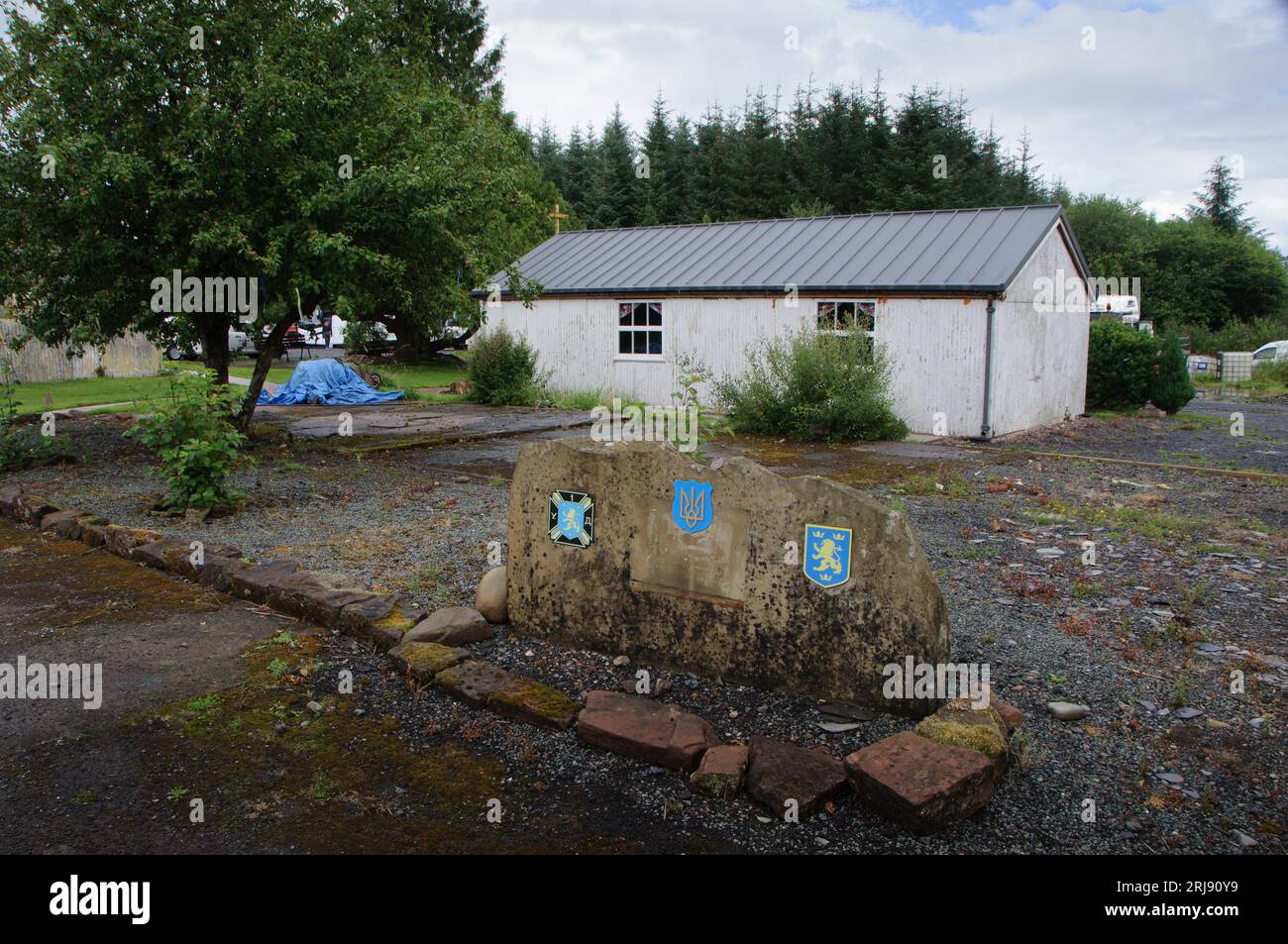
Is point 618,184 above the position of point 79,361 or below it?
above

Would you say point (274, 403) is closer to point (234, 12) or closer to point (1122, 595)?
point (234, 12)

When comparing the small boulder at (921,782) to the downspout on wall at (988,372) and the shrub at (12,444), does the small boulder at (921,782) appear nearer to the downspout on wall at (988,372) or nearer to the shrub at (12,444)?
the shrub at (12,444)

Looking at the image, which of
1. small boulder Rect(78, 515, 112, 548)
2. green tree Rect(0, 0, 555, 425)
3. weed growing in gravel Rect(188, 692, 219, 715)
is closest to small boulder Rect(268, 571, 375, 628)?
weed growing in gravel Rect(188, 692, 219, 715)

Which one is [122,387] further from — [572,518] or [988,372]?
[572,518]

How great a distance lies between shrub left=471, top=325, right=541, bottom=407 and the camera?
72.2ft

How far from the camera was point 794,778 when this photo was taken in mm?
3701

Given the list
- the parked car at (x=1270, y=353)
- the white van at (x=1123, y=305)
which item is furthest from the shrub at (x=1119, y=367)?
the white van at (x=1123, y=305)

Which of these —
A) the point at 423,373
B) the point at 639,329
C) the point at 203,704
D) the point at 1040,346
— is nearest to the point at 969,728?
the point at 203,704

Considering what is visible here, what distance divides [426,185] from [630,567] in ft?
29.1

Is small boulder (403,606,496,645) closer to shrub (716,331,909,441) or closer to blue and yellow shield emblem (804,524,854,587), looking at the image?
blue and yellow shield emblem (804,524,854,587)

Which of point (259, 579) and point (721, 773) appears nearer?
point (721, 773)

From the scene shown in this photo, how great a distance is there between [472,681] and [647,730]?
42.8 inches

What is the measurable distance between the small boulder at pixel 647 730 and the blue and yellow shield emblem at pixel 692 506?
958mm

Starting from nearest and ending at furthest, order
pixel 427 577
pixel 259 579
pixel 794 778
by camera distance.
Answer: pixel 794 778, pixel 259 579, pixel 427 577
